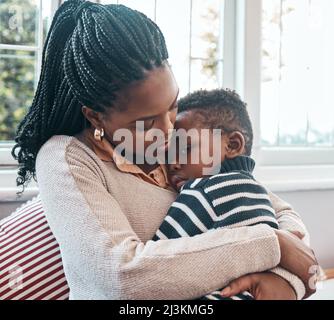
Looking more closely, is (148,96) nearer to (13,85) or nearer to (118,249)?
(118,249)

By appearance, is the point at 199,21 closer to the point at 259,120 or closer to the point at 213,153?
the point at 259,120

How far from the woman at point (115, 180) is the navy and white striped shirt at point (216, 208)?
0.13 ft

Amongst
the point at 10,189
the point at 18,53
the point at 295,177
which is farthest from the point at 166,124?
the point at 295,177

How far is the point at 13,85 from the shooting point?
1379 mm

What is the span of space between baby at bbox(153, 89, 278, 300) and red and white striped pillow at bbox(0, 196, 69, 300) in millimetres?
222

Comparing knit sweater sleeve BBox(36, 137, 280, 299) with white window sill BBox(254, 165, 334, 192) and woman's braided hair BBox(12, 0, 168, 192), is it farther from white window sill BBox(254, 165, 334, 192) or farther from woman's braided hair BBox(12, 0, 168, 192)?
white window sill BBox(254, 165, 334, 192)

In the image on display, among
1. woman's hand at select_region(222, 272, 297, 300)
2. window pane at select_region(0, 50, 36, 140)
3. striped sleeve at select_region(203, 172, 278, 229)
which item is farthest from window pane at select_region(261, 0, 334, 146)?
woman's hand at select_region(222, 272, 297, 300)

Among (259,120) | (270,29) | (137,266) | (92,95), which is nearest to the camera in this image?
(137,266)

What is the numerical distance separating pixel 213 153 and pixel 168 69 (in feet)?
0.73

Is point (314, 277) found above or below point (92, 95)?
below

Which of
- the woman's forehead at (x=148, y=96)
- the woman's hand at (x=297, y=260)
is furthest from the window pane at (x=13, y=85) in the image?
the woman's hand at (x=297, y=260)

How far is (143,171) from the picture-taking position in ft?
2.89

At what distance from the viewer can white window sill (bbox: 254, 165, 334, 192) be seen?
1.56 metres
